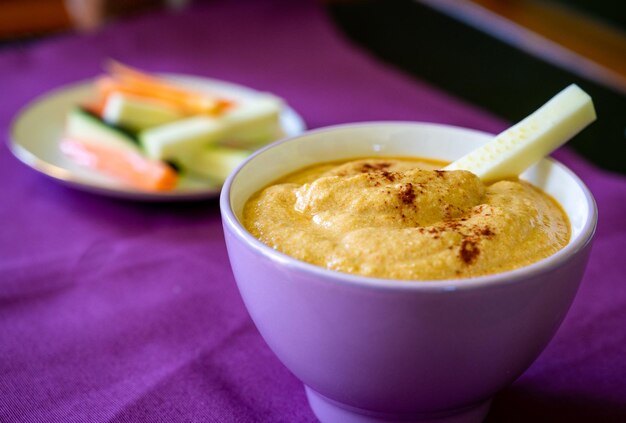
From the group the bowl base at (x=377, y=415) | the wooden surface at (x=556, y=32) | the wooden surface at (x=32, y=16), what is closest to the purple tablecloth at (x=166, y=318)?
the bowl base at (x=377, y=415)

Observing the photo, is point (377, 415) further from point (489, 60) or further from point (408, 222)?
point (489, 60)

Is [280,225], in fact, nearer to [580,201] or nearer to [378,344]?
[378,344]

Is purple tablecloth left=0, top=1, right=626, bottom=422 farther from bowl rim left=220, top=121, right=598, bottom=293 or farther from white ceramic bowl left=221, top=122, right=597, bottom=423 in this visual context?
bowl rim left=220, top=121, right=598, bottom=293

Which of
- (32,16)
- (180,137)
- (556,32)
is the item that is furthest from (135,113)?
(32,16)

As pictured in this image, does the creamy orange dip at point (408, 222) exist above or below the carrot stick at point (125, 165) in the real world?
above

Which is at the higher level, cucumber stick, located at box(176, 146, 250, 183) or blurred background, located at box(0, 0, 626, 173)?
cucumber stick, located at box(176, 146, 250, 183)

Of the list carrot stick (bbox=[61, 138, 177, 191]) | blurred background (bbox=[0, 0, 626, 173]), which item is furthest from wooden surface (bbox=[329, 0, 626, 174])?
carrot stick (bbox=[61, 138, 177, 191])

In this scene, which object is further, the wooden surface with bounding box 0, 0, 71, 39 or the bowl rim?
the wooden surface with bounding box 0, 0, 71, 39

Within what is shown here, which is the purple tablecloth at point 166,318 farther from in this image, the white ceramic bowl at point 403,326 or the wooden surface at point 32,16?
the wooden surface at point 32,16

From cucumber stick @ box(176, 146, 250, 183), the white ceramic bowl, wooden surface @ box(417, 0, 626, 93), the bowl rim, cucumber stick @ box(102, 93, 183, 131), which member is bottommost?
wooden surface @ box(417, 0, 626, 93)
